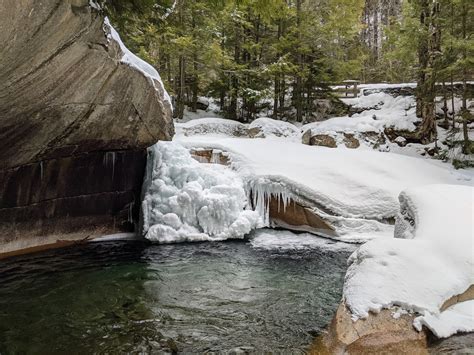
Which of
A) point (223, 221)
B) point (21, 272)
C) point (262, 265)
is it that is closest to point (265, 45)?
point (223, 221)

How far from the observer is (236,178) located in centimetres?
1016

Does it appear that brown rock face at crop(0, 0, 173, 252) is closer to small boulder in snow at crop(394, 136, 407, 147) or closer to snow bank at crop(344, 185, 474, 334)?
snow bank at crop(344, 185, 474, 334)

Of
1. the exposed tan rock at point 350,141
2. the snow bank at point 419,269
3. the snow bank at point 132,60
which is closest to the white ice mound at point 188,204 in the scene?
the snow bank at point 132,60

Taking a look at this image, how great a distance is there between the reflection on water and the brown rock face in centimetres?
93

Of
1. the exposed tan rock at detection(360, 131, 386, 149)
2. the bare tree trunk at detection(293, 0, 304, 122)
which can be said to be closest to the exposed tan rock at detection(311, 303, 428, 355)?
the exposed tan rock at detection(360, 131, 386, 149)

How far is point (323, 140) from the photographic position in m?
15.4

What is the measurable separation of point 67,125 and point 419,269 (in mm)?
5947

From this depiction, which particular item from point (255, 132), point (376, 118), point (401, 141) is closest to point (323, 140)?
point (255, 132)

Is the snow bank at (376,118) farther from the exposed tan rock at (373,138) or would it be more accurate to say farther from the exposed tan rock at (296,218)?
the exposed tan rock at (296,218)

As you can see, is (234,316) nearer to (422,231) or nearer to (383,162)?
(422,231)

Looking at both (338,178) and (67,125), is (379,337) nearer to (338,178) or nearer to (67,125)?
(67,125)

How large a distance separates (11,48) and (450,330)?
17.8ft

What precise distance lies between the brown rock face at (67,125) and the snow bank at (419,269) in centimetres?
451

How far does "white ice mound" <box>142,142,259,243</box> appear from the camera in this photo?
8906 mm
